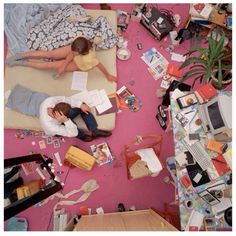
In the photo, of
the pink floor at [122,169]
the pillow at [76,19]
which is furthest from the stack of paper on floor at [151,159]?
the pillow at [76,19]

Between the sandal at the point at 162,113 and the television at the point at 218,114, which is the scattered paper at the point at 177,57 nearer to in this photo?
the sandal at the point at 162,113

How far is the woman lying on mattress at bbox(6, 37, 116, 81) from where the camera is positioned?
12.8 feet

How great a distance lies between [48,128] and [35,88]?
0.72 m

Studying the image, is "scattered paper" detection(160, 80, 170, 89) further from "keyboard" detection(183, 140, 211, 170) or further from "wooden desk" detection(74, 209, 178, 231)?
"wooden desk" detection(74, 209, 178, 231)

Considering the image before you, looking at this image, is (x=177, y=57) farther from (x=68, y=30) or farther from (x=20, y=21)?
(x=20, y=21)

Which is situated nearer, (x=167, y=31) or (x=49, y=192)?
(x=49, y=192)

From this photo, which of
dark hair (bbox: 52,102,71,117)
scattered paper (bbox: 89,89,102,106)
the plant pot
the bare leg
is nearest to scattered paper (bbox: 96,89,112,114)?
scattered paper (bbox: 89,89,102,106)

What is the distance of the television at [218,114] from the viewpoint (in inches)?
120

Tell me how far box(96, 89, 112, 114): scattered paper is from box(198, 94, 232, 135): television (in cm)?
128

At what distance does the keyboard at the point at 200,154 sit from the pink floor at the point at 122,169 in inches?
32.8

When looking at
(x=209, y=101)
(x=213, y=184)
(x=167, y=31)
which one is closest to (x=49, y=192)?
(x=213, y=184)

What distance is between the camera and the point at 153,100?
14.2 feet

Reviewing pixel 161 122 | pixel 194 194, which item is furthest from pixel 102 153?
pixel 194 194

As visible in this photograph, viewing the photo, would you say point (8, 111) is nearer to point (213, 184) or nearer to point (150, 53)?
point (150, 53)
